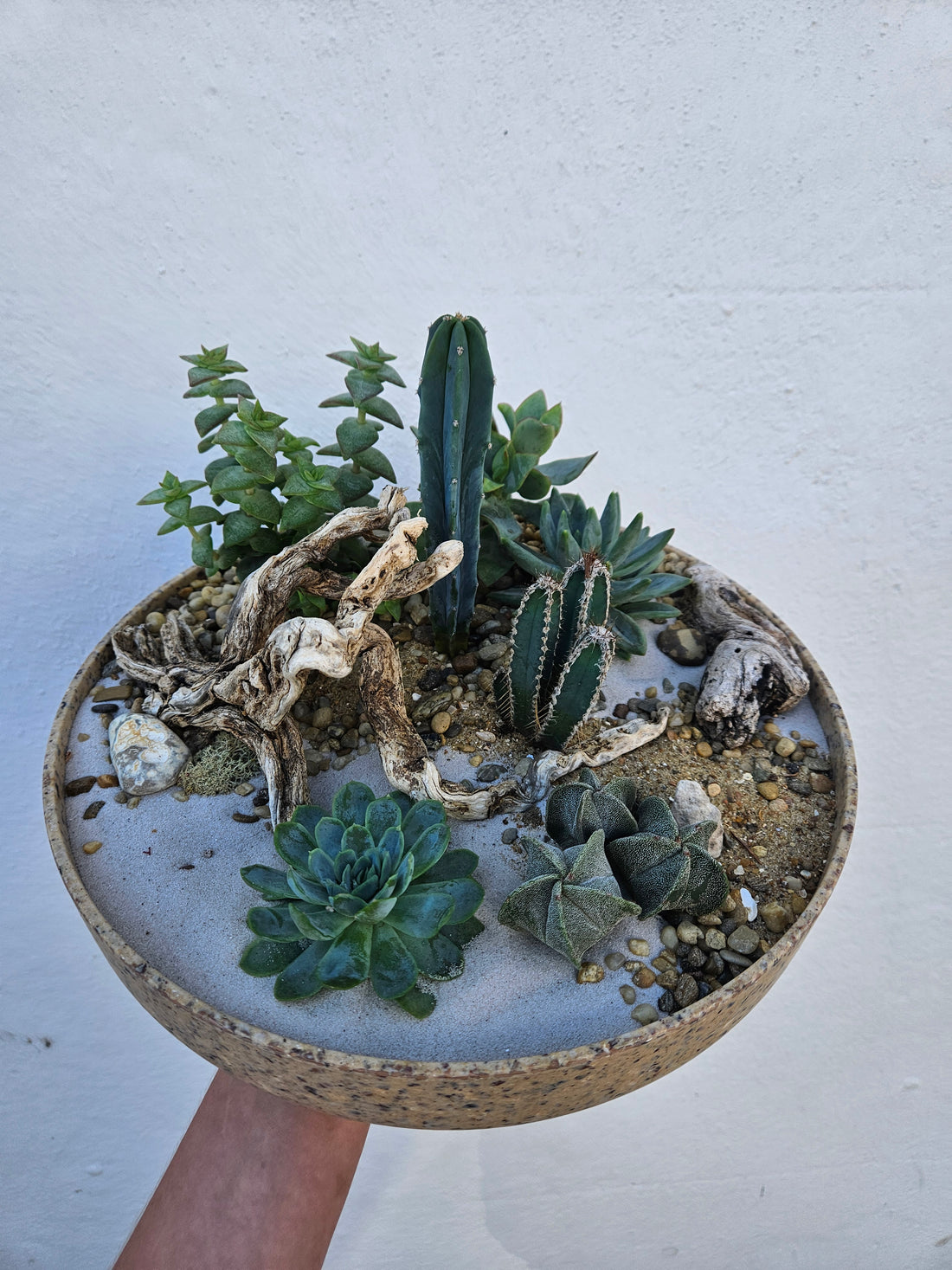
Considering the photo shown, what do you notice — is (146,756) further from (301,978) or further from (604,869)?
(604,869)

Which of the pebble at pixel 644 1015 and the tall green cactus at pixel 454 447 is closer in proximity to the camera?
the pebble at pixel 644 1015

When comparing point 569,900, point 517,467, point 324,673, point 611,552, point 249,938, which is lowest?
point 249,938

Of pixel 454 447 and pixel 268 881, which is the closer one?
pixel 268 881

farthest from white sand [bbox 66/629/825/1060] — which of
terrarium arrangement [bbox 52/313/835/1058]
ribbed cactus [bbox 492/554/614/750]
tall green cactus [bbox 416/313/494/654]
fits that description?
tall green cactus [bbox 416/313/494/654]

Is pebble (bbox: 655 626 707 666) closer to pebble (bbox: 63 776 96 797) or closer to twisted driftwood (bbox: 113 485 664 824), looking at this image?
twisted driftwood (bbox: 113 485 664 824)

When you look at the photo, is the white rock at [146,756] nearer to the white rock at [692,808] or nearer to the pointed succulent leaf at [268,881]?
the pointed succulent leaf at [268,881]

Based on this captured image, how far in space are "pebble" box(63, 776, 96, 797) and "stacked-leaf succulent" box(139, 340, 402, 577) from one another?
33cm

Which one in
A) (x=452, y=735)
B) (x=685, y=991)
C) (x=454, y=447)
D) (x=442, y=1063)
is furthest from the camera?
(x=452, y=735)

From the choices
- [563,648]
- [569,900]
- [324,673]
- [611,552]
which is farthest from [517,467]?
[569,900]

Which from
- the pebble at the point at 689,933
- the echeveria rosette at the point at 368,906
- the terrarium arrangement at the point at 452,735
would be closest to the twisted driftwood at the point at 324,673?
the terrarium arrangement at the point at 452,735

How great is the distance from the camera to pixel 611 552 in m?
1.43

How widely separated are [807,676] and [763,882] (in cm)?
38

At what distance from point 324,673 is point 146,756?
266 mm

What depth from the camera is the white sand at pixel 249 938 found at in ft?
3.31
